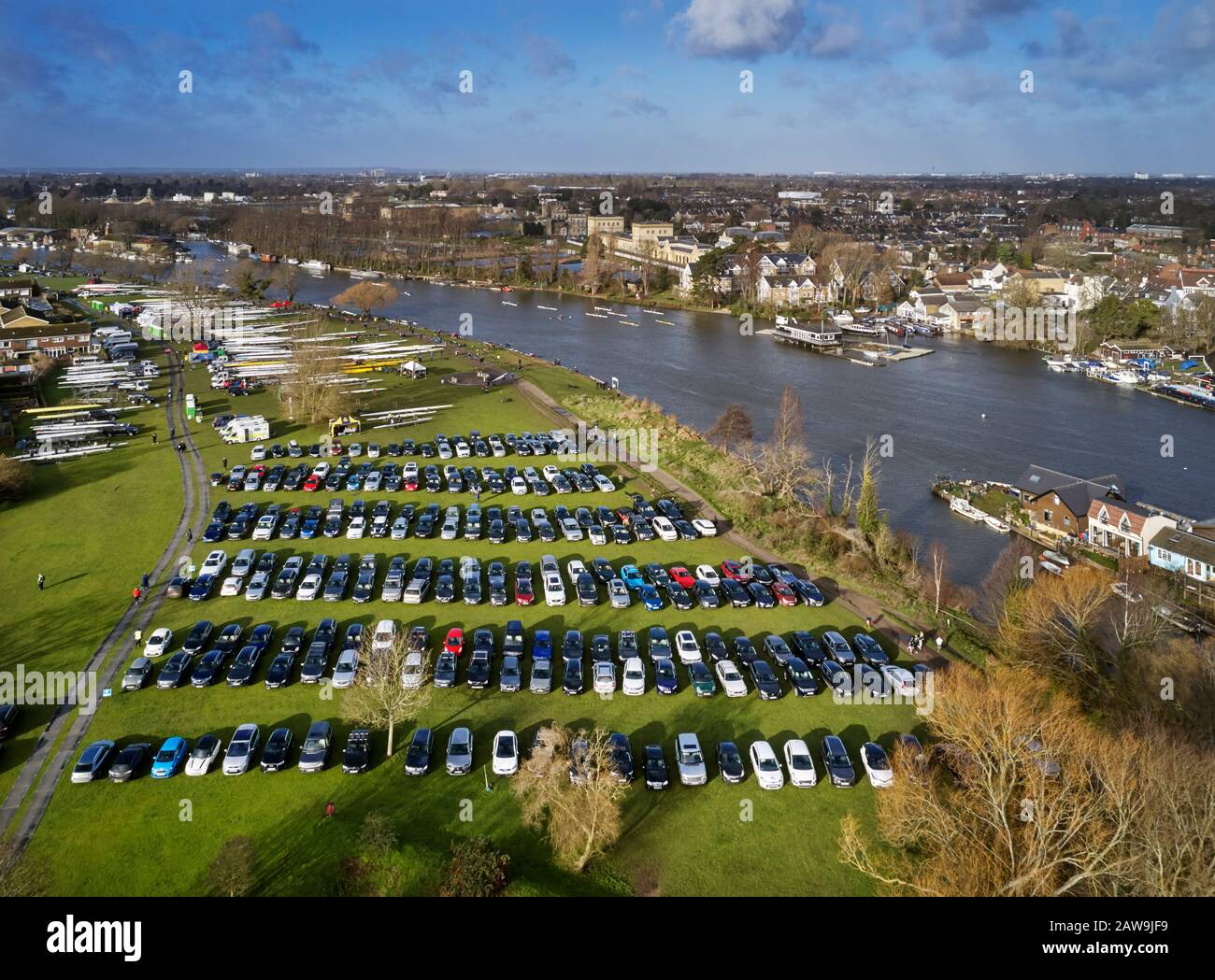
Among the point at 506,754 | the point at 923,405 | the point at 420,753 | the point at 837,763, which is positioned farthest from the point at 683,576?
the point at 923,405

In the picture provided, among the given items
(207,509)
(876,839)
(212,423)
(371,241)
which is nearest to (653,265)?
(371,241)

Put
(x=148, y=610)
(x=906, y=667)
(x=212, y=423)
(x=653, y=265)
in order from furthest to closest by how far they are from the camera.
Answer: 1. (x=653, y=265)
2. (x=212, y=423)
3. (x=148, y=610)
4. (x=906, y=667)

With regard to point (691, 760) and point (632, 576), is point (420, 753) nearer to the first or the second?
point (691, 760)

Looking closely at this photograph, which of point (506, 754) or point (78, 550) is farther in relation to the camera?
point (78, 550)

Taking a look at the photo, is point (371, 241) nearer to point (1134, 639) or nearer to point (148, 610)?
point (148, 610)

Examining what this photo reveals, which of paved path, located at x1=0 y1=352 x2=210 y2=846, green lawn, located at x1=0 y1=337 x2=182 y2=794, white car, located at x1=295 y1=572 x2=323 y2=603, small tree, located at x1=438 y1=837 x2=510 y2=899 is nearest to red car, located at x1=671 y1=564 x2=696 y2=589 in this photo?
white car, located at x1=295 y1=572 x2=323 y2=603

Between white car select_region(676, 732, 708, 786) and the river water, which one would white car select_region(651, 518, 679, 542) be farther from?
white car select_region(676, 732, 708, 786)
